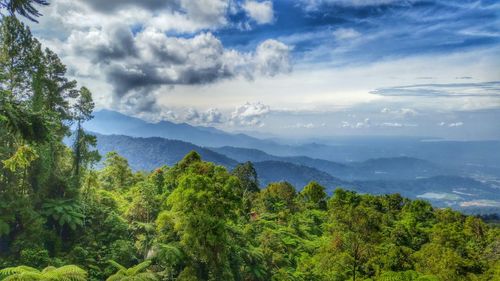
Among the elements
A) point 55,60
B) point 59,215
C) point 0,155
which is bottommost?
point 59,215

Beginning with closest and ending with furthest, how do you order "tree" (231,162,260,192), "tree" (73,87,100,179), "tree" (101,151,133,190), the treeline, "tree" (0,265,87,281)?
"tree" (0,265,87,281) → the treeline → "tree" (73,87,100,179) → "tree" (101,151,133,190) → "tree" (231,162,260,192)

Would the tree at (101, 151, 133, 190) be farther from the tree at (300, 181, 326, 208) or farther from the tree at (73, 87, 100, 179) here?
the tree at (300, 181, 326, 208)

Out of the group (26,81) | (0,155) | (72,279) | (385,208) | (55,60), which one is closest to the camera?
(72,279)

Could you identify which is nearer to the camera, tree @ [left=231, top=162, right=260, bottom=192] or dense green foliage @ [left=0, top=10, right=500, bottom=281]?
dense green foliage @ [left=0, top=10, right=500, bottom=281]

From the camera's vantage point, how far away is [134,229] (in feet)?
76.3

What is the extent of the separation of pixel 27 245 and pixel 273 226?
23.1 m

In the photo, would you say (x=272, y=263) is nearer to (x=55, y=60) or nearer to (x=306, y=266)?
(x=306, y=266)

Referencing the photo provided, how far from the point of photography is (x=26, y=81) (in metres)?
22.4

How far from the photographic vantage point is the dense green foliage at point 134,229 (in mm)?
17203

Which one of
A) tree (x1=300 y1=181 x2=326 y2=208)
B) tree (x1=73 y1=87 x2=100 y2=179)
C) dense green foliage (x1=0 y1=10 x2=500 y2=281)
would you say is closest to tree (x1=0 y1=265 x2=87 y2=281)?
dense green foliage (x1=0 y1=10 x2=500 y2=281)

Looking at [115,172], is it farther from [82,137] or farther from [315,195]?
[315,195]

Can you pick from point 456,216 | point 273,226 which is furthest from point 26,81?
point 456,216

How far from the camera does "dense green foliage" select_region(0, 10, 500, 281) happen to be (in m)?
17.2

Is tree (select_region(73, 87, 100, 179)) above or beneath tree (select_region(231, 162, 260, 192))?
above
